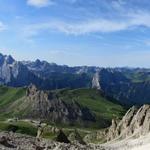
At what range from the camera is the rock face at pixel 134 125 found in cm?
15169

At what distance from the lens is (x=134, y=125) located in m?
169

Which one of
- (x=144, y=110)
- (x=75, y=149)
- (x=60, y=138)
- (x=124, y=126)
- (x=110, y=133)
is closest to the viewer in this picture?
(x=75, y=149)

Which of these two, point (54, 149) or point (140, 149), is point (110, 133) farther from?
point (54, 149)

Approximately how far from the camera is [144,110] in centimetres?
17012

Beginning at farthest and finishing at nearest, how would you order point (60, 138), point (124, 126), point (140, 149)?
point (124, 126), point (60, 138), point (140, 149)

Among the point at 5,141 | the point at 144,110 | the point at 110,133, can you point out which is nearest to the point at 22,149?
the point at 5,141

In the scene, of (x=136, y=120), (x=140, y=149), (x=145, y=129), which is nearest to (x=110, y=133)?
(x=136, y=120)

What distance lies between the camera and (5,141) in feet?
171

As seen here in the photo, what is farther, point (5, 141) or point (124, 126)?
point (124, 126)

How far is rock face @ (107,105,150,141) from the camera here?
498 ft

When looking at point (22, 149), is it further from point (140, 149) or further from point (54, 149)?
point (140, 149)

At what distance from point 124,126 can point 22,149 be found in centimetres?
13829

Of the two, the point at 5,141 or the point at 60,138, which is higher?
the point at 5,141

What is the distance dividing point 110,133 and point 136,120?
28167 millimetres
